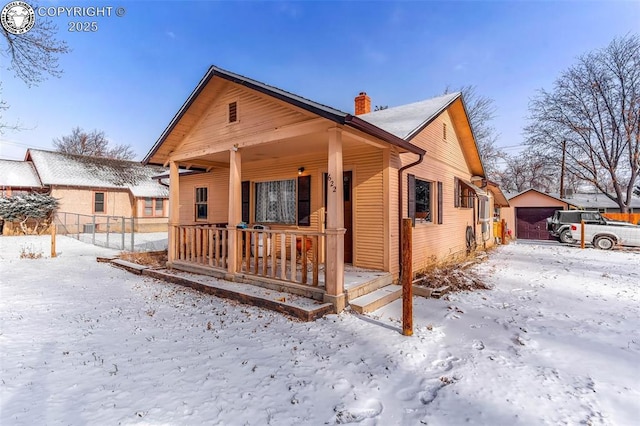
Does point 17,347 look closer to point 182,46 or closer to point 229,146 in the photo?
point 229,146

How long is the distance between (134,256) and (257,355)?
790cm

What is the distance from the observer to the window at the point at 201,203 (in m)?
10.7

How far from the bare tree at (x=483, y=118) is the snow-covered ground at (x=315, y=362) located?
21.1 metres

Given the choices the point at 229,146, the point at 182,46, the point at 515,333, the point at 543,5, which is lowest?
the point at 515,333

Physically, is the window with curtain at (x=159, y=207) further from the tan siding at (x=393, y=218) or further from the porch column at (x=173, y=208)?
the tan siding at (x=393, y=218)

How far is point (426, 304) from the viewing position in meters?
5.33

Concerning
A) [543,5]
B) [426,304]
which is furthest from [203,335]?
[543,5]

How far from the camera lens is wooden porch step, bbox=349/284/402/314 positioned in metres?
4.77

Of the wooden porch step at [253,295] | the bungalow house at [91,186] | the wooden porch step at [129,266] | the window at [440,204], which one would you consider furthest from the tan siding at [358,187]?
the bungalow house at [91,186]

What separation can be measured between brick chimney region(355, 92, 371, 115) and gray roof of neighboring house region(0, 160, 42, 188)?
19.0 meters

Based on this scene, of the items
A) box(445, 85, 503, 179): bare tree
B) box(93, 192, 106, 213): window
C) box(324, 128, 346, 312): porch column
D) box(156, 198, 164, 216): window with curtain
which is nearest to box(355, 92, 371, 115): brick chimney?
box(324, 128, 346, 312): porch column

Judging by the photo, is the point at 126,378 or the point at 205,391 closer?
the point at 205,391

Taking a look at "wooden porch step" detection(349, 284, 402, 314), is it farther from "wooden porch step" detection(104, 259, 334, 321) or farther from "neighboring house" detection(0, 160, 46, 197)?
"neighboring house" detection(0, 160, 46, 197)

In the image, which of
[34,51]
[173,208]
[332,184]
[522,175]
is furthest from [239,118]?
[522,175]
